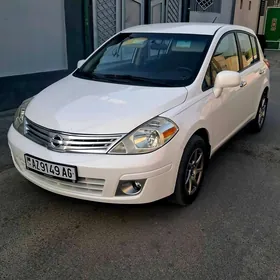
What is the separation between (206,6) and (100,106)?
10911 millimetres

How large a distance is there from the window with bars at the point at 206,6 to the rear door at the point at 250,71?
7.19 metres

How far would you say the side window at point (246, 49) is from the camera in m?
4.22

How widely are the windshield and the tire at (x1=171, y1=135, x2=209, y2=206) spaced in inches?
23.7

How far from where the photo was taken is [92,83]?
3348 millimetres

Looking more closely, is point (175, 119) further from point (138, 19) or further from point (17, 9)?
point (138, 19)

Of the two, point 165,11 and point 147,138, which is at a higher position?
point 165,11

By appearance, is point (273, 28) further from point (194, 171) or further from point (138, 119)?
point (138, 119)

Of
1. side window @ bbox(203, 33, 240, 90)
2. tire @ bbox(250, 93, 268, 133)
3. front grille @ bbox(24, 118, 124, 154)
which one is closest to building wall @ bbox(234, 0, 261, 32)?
tire @ bbox(250, 93, 268, 133)

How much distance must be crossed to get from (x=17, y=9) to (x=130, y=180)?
4.61m

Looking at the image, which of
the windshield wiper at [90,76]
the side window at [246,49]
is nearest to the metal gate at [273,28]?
the side window at [246,49]

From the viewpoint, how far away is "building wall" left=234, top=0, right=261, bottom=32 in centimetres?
1525

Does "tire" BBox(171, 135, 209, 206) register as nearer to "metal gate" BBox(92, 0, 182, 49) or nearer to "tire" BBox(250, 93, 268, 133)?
"tire" BBox(250, 93, 268, 133)

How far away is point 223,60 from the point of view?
367 centimetres

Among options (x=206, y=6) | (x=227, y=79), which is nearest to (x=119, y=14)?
(x=206, y=6)
